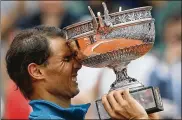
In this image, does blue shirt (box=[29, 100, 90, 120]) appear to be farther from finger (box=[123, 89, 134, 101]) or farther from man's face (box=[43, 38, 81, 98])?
finger (box=[123, 89, 134, 101])

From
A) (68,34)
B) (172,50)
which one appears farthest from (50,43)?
(172,50)

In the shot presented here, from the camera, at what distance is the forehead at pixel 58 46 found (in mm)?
2750

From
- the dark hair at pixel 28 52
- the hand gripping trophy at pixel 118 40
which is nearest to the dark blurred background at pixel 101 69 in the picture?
the dark hair at pixel 28 52

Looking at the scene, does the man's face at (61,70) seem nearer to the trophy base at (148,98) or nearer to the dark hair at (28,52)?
the dark hair at (28,52)

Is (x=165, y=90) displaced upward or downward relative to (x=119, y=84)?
downward

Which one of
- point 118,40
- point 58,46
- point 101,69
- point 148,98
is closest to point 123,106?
point 148,98

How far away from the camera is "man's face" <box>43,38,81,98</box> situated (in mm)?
2760

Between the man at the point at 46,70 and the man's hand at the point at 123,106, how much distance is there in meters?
0.20

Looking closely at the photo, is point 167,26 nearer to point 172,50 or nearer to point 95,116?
point 172,50

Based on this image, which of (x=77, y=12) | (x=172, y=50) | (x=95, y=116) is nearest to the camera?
(x=95, y=116)

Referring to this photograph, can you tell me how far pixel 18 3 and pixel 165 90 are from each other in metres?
1.49

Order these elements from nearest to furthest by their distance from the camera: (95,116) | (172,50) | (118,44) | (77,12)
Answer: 1. (118,44)
2. (95,116)
3. (172,50)
4. (77,12)

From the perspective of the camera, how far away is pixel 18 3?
5387 mm

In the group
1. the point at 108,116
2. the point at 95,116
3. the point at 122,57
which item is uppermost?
the point at 122,57
